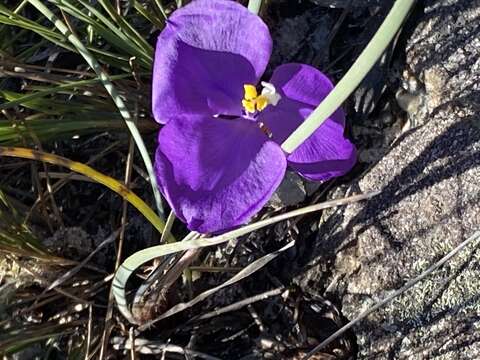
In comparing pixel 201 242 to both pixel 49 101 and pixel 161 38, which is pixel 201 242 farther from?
pixel 49 101

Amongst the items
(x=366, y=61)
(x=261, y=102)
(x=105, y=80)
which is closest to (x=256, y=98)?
(x=261, y=102)

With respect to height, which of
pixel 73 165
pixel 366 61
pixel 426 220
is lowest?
pixel 73 165

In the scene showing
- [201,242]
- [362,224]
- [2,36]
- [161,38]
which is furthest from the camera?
[2,36]

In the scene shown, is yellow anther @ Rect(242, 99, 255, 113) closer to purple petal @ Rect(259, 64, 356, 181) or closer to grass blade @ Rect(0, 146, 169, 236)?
purple petal @ Rect(259, 64, 356, 181)

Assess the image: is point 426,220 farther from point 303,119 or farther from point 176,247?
point 176,247

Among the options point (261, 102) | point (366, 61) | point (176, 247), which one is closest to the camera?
point (366, 61)

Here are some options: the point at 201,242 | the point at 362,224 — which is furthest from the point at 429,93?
the point at 201,242
